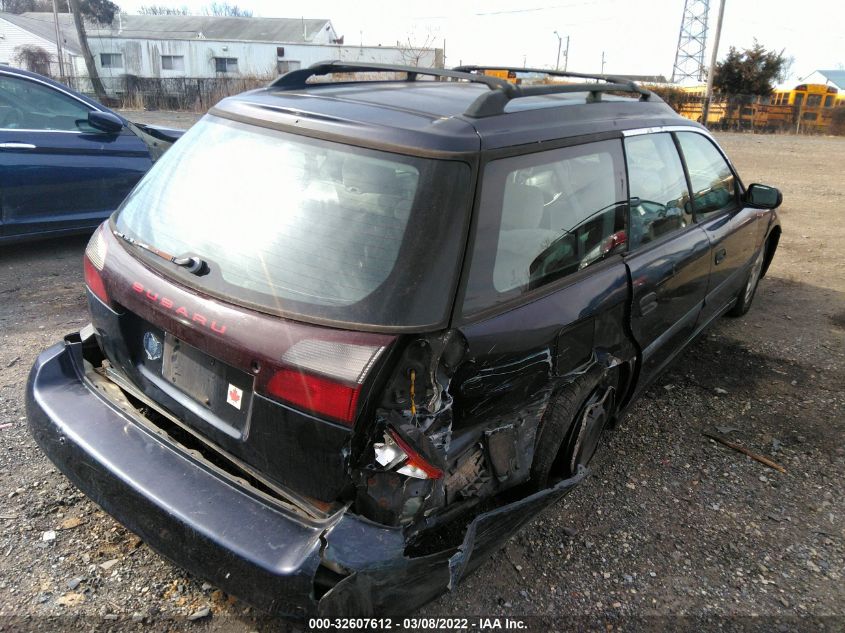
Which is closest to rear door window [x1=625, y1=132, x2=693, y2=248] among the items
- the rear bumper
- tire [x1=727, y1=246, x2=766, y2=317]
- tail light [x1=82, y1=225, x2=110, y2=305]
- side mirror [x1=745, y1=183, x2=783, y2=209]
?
side mirror [x1=745, y1=183, x2=783, y2=209]

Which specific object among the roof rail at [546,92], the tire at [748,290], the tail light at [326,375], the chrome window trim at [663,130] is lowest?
the tire at [748,290]

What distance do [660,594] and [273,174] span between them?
2.14 m

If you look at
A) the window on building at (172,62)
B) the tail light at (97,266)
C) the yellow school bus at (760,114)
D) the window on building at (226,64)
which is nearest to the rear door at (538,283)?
the tail light at (97,266)

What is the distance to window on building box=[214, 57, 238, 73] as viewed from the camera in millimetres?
47531

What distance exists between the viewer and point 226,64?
4772cm

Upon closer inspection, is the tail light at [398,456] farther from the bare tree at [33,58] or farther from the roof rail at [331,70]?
the bare tree at [33,58]

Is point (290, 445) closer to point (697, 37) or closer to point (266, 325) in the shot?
point (266, 325)

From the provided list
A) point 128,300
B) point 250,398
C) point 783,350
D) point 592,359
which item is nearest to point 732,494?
point 592,359

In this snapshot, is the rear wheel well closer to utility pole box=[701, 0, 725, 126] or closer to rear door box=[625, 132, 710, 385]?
rear door box=[625, 132, 710, 385]

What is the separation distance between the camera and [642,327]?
9.66 ft

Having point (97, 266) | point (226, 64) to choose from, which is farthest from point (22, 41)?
point (97, 266)

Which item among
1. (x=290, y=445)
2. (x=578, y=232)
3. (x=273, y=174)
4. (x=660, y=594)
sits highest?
(x=273, y=174)

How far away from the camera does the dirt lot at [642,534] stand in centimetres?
229

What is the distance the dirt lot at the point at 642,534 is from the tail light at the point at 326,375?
923 millimetres
